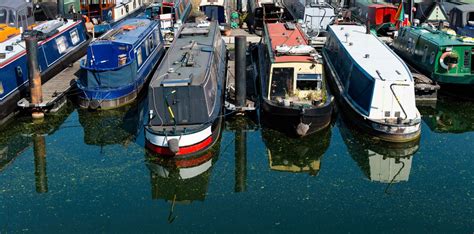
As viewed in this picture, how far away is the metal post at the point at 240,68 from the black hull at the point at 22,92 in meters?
7.89

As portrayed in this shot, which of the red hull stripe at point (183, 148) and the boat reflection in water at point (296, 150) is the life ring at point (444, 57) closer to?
the boat reflection in water at point (296, 150)

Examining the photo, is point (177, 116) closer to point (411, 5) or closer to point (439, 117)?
point (439, 117)

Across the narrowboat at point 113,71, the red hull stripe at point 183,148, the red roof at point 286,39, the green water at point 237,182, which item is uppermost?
the red roof at point 286,39

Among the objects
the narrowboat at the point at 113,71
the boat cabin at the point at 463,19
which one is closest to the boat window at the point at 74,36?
the narrowboat at the point at 113,71

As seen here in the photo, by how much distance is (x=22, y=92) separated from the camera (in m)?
19.9

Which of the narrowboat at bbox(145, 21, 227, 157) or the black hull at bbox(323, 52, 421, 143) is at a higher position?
the narrowboat at bbox(145, 21, 227, 157)

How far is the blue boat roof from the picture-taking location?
2122cm

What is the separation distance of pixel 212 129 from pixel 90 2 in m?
20.0

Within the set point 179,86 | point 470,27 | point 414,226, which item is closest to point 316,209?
point 414,226

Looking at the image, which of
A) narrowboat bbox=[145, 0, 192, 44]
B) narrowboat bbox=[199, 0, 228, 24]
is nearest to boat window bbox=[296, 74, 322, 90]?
narrowboat bbox=[145, 0, 192, 44]

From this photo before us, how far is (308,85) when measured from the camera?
58.2ft

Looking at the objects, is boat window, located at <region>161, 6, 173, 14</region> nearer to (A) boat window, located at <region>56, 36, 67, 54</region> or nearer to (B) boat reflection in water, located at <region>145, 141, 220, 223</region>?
(A) boat window, located at <region>56, 36, 67, 54</region>

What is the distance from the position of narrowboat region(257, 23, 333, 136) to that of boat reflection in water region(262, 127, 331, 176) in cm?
30

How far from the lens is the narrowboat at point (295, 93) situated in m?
16.7
